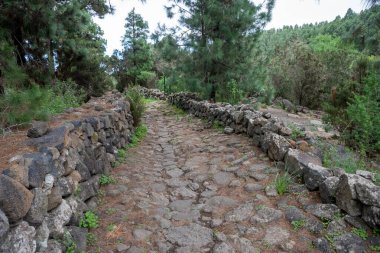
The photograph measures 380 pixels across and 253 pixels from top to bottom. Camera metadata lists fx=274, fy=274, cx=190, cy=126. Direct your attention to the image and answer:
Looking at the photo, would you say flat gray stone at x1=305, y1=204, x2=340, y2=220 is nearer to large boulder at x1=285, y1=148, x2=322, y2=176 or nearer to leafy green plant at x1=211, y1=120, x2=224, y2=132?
large boulder at x1=285, y1=148, x2=322, y2=176

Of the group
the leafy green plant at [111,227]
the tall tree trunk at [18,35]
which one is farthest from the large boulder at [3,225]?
the tall tree trunk at [18,35]

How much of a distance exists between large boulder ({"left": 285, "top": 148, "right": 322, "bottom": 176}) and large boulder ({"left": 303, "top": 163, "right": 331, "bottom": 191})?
102mm

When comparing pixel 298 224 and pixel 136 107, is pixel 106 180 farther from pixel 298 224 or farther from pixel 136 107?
pixel 136 107

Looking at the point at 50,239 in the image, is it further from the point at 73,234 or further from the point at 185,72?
the point at 185,72

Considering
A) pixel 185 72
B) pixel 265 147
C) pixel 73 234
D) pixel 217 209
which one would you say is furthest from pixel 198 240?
pixel 185 72

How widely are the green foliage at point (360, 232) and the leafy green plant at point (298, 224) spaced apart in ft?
1.55

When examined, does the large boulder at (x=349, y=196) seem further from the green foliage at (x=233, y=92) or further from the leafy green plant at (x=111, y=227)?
the green foliage at (x=233, y=92)

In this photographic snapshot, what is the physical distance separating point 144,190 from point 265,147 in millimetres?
2341

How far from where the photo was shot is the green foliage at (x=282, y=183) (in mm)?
3684

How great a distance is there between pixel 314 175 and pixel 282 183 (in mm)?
422

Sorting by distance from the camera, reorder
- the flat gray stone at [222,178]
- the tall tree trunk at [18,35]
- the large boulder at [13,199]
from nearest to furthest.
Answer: the large boulder at [13,199] → the flat gray stone at [222,178] → the tall tree trunk at [18,35]

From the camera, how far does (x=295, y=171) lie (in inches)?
153

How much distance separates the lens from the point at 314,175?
3549 mm

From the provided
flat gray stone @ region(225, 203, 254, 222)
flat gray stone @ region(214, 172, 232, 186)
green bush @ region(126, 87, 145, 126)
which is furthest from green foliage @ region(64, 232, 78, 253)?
green bush @ region(126, 87, 145, 126)
